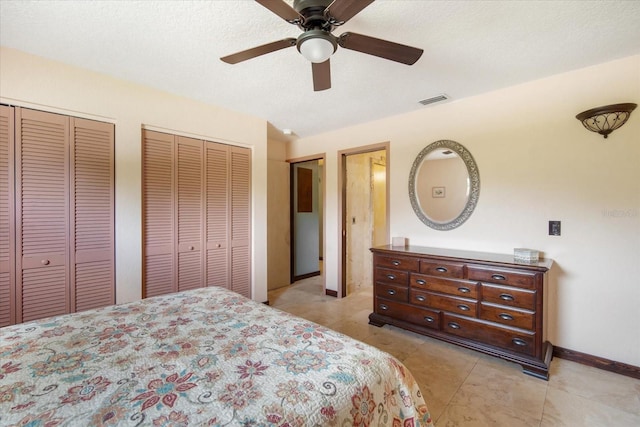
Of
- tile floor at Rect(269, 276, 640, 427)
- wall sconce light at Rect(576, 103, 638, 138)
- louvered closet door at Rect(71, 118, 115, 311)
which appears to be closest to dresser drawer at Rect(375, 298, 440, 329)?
tile floor at Rect(269, 276, 640, 427)

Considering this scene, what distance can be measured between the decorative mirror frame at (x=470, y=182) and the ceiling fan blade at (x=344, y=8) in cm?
208

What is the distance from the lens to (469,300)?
249 centimetres

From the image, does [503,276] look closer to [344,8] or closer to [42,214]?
[344,8]

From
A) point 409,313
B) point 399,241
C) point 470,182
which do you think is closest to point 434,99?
point 470,182

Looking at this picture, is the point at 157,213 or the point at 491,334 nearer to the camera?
the point at 491,334

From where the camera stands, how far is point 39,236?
2254 millimetres

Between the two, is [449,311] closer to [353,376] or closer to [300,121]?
[353,376]

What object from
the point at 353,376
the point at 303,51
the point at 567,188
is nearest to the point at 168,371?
the point at 353,376

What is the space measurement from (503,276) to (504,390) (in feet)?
2.70

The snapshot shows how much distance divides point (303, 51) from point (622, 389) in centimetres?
312

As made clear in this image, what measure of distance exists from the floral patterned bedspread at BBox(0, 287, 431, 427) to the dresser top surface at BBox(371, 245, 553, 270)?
1.59 meters

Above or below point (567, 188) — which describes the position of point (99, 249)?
below

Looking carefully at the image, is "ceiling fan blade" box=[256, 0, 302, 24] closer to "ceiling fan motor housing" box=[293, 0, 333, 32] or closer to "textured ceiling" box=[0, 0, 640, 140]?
"ceiling fan motor housing" box=[293, 0, 333, 32]

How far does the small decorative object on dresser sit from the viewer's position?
2191 mm
